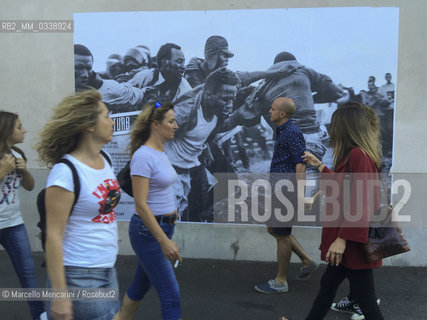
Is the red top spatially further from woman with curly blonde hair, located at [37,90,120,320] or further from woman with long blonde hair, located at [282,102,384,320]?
woman with curly blonde hair, located at [37,90,120,320]

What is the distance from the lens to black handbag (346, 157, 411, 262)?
2.55m

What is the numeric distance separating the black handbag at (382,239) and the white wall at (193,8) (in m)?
2.24

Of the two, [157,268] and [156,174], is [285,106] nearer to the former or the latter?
[156,174]

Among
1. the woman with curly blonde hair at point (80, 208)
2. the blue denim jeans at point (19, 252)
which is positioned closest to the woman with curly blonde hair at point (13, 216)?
the blue denim jeans at point (19, 252)

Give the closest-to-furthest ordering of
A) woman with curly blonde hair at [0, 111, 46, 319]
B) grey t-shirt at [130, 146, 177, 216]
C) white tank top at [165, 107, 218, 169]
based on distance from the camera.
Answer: grey t-shirt at [130, 146, 177, 216]
woman with curly blonde hair at [0, 111, 46, 319]
white tank top at [165, 107, 218, 169]

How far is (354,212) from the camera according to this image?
2500 millimetres

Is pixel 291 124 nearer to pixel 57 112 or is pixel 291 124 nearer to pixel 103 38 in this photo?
pixel 57 112

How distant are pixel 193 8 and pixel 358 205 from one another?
3369 mm

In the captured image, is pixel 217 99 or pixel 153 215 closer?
pixel 153 215

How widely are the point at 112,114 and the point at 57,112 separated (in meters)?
3.07

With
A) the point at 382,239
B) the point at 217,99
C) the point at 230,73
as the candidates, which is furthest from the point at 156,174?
the point at 230,73

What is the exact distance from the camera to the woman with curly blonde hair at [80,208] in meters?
1.80

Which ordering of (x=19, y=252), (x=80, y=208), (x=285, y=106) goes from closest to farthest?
(x=80, y=208), (x=19, y=252), (x=285, y=106)

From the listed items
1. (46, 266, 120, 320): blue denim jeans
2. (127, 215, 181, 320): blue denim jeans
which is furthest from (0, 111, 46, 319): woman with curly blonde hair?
(46, 266, 120, 320): blue denim jeans
